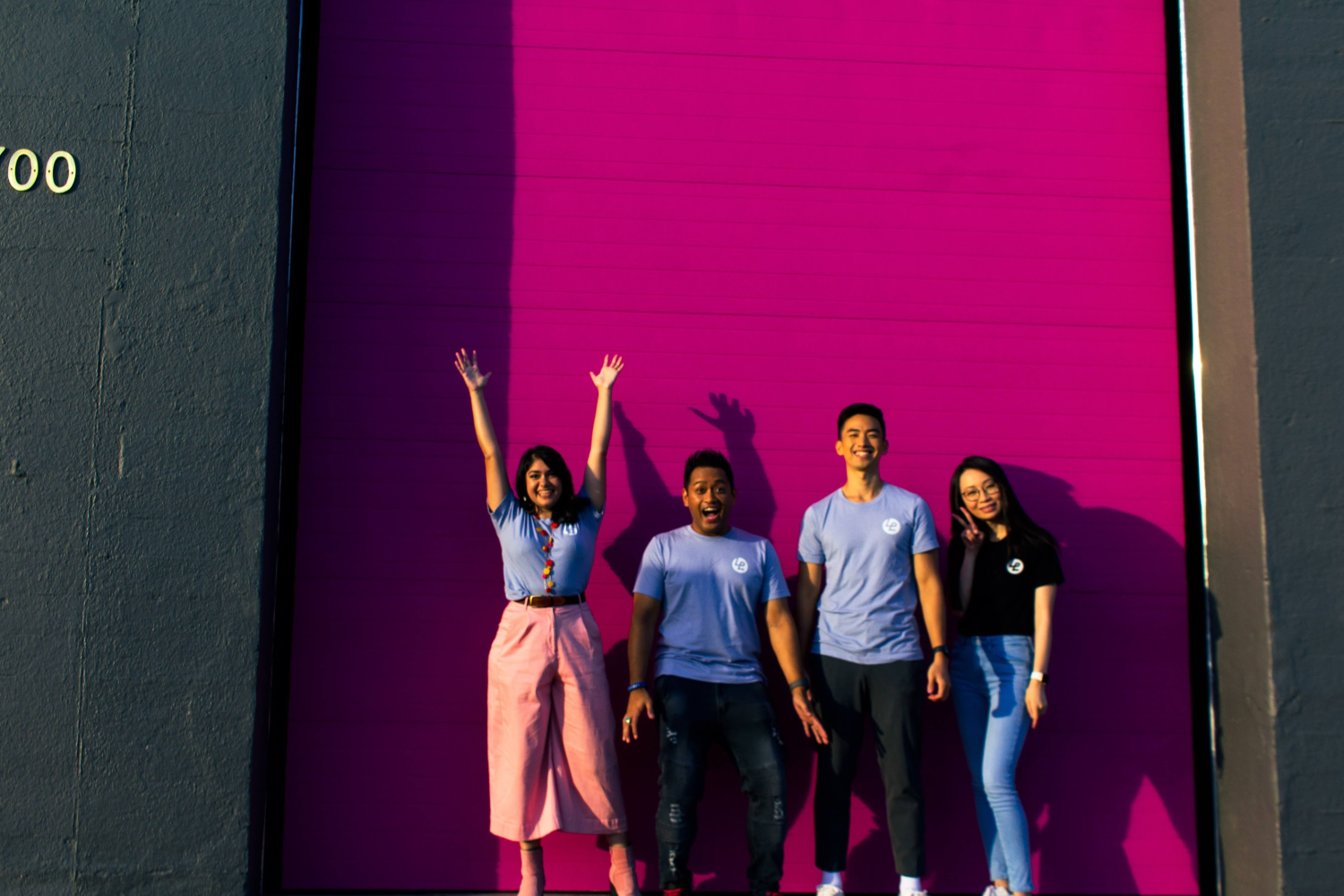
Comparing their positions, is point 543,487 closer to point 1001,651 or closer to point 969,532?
point 969,532

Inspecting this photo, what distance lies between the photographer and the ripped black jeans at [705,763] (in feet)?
14.1

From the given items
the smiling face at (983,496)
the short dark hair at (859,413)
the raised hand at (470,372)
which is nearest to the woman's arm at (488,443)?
the raised hand at (470,372)

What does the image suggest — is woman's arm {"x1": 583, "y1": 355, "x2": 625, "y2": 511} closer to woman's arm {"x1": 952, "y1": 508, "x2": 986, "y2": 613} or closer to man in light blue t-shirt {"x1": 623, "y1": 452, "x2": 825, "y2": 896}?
man in light blue t-shirt {"x1": 623, "y1": 452, "x2": 825, "y2": 896}

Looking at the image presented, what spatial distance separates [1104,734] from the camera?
16.5ft

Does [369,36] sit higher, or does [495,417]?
[369,36]

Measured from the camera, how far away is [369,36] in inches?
208

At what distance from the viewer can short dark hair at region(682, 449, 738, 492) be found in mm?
4668

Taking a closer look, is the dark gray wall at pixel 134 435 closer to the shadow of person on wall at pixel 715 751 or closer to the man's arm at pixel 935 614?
the shadow of person on wall at pixel 715 751

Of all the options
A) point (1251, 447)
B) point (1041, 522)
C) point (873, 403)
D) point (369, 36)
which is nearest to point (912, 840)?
point (1041, 522)

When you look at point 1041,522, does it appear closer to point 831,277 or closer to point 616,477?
point 831,277

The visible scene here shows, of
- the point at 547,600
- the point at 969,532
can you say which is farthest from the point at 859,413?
the point at 547,600

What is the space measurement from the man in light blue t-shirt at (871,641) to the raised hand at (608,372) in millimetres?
1170

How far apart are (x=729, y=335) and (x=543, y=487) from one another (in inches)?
54.3

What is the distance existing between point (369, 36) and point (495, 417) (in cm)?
221
